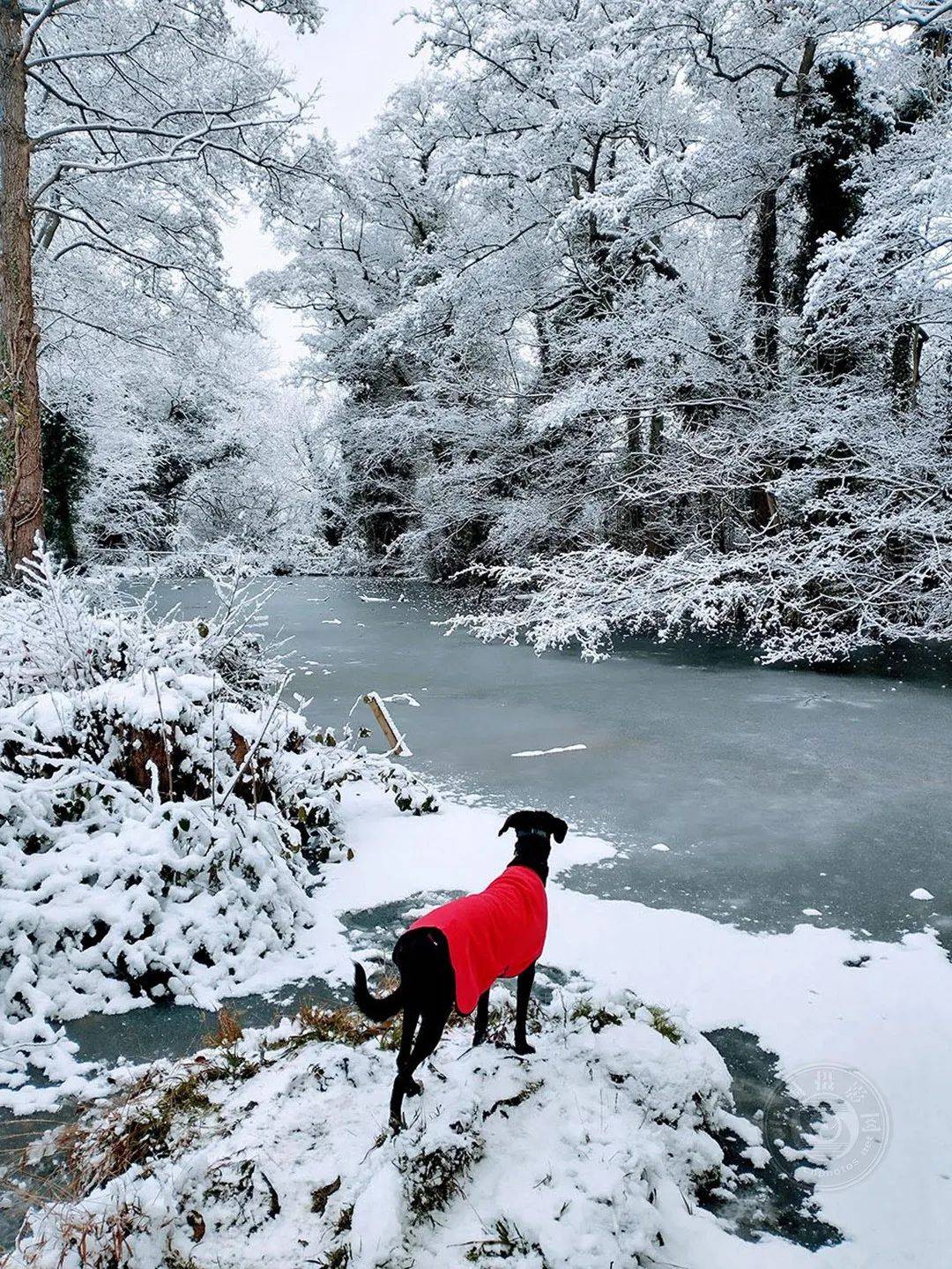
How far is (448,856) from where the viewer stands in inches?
182

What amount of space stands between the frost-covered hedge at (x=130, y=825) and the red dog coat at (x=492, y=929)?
67.3 inches

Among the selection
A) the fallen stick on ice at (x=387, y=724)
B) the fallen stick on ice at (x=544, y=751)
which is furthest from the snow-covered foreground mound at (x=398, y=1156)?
the fallen stick on ice at (x=544, y=751)

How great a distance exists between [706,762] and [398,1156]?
4.97 m

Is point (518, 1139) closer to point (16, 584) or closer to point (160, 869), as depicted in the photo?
point (160, 869)

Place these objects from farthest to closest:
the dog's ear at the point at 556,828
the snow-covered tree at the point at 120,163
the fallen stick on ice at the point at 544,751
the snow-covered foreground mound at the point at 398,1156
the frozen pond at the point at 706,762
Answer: the snow-covered tree at the point at 120,163
the fallen stick on ice at the point at 544,751
the frozen pond at the point at 706,762
the dog's ear at the point at 556,828
the snow-covered foreground mound at the point at 398,1156

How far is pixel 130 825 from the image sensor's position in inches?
147

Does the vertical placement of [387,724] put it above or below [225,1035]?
above

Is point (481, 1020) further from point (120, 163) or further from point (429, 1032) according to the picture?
point (120, 163)

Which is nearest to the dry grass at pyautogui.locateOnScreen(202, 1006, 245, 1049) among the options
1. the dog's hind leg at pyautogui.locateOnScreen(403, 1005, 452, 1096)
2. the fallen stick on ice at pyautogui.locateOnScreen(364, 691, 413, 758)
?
the dog's hind leg at pyautogui.locateOnScreen(403, 1005, 452, 1096)

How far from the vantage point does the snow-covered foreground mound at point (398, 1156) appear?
186cm

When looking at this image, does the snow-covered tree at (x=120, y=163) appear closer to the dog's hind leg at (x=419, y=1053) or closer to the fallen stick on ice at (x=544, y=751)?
the fallen stick on ice at (x=544, y=751)

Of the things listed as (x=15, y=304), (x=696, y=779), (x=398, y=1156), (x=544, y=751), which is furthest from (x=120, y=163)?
(x=398, y=1156)

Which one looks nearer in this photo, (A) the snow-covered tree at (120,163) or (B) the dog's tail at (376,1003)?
(B) the dog's tail at (376,1003)

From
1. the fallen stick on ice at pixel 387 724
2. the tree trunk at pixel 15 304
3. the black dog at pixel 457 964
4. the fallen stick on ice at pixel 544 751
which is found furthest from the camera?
the tree trunk at pixel 15 304
